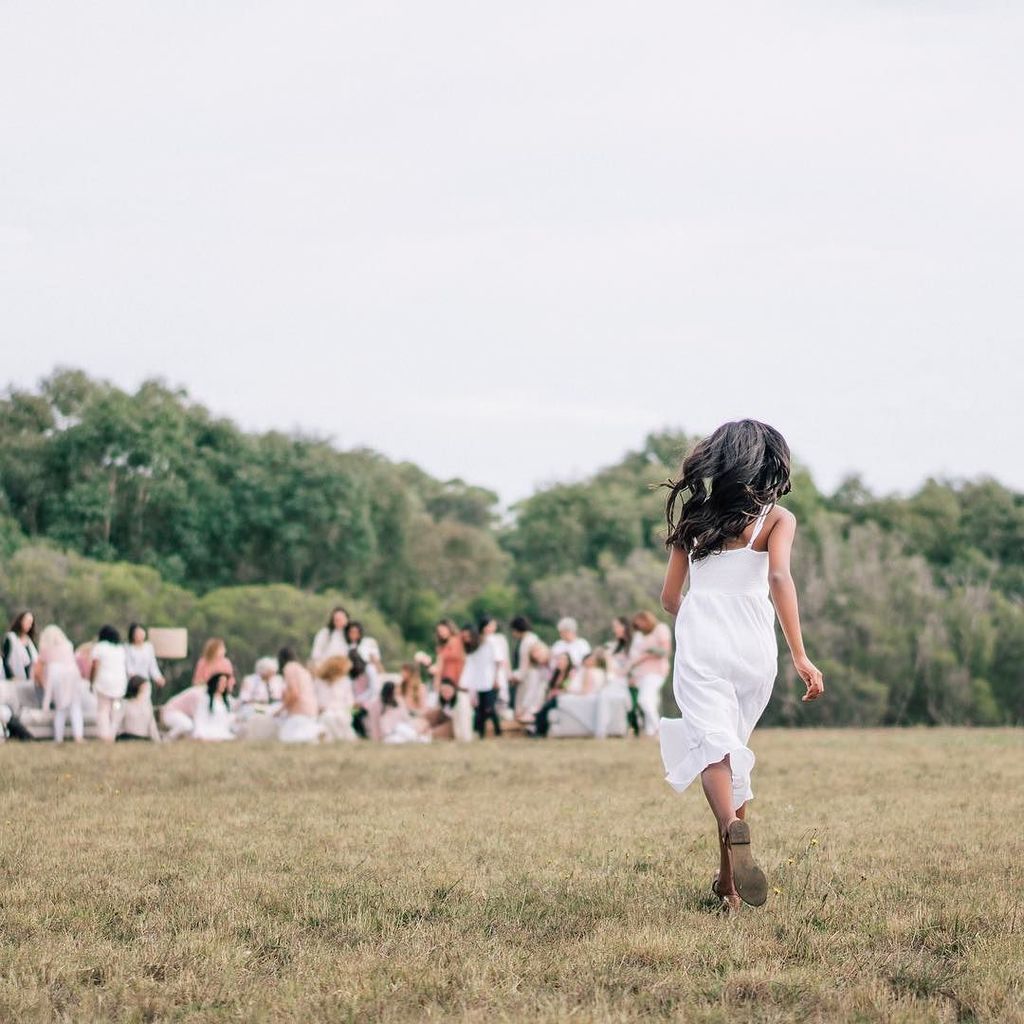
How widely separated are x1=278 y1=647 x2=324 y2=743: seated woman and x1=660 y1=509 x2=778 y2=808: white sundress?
14.4 meters

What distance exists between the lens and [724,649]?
7004 mm

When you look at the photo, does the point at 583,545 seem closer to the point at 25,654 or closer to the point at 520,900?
the point at 25,654

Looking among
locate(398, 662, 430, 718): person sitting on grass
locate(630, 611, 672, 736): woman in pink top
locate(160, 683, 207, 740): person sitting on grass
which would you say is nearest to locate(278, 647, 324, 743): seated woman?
locate(160, 683, 207, 740): person sitting on grass

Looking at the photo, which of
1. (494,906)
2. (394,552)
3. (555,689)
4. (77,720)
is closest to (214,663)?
(77,720)

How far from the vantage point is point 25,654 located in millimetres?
21484

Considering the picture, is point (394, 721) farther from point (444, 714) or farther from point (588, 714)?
point (588, 714)

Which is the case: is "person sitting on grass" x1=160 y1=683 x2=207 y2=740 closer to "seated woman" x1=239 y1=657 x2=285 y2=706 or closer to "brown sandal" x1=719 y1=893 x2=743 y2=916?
"seated woman" x1=239 y1=657 x2=285 y2=706

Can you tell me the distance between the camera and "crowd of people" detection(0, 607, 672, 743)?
835 inches

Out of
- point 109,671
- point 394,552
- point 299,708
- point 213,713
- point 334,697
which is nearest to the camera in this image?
point 109,671

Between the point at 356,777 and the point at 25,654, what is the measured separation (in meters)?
8.57

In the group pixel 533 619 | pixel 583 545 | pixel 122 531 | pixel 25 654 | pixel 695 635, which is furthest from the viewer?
pixel 583 545

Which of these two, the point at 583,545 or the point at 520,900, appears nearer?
the point at 520,900

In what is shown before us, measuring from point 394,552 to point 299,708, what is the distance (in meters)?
49.8

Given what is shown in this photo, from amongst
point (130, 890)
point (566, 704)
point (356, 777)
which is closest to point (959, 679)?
point (566, 704)
